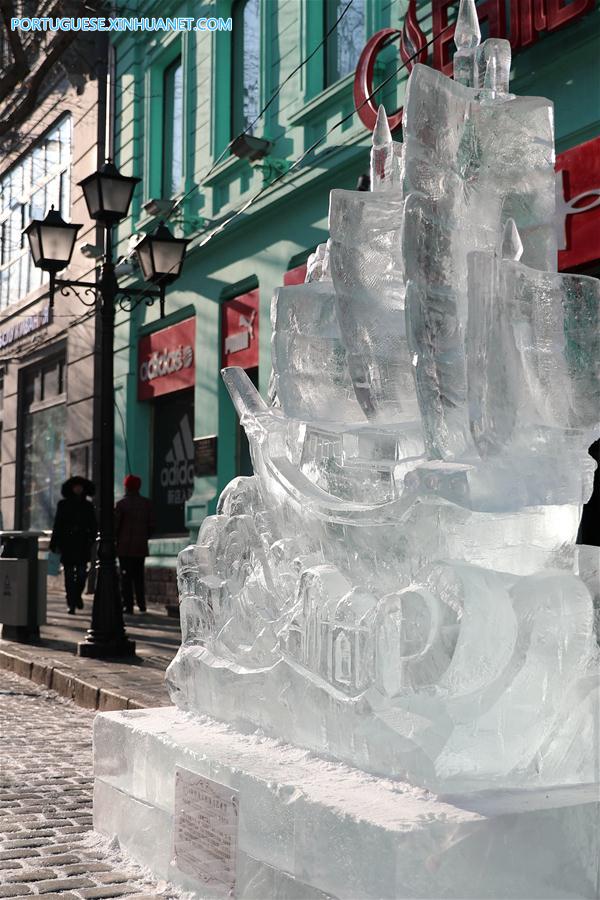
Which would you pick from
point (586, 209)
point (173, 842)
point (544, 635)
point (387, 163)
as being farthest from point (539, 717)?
point (586, 209)

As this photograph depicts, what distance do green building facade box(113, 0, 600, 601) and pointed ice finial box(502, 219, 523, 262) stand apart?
19.9ft

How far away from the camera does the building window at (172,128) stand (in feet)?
48.1

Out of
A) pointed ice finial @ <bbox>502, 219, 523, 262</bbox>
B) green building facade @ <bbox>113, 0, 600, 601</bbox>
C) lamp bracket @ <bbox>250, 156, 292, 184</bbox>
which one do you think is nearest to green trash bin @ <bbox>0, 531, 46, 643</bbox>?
green building facade @ <bbox>113, 0, 600, 601</bbox>

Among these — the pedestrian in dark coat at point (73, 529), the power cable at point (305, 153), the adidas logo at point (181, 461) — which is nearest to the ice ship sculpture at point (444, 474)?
the power cable at point (305, 153)

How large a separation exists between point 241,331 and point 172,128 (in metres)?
4.00

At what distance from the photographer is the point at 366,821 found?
2.20 m

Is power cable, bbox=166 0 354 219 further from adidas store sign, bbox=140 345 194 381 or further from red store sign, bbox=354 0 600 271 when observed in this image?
adidas store sign, bbox=140 345 194 381

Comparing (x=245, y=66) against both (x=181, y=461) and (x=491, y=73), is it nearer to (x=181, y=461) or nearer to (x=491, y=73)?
(x=181, y=461)

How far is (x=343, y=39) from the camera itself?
11320 millimetres

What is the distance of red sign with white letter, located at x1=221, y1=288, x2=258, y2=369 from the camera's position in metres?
12.5

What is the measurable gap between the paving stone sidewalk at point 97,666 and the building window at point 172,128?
20.8 ft

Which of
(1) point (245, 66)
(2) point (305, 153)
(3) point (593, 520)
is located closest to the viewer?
(3) point (593, 520)

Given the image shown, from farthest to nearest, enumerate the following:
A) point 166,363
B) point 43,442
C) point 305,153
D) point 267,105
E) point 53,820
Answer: point 43,442 < point 166,363 < point 267,105 < point 305,153 < point 53,820

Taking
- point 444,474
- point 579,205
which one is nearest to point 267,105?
point 579,205
